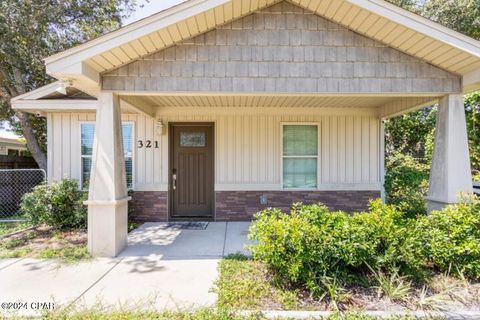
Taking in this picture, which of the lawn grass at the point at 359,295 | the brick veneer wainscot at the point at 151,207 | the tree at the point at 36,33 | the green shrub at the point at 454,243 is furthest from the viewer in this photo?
the tree at the point at 36,33

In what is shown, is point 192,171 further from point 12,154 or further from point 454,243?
point 12,154

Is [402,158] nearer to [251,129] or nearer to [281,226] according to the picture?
[251,129]

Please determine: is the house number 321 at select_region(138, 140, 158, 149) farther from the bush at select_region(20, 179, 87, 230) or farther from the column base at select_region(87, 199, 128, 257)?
the column base at select_region(87, 199, 128, 257)

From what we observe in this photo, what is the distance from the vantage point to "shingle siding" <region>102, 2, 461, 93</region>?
4664 millimetres

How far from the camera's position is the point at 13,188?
8.51 m

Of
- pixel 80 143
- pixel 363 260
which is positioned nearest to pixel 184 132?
pixel 80 143

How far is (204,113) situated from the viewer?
7.09 m

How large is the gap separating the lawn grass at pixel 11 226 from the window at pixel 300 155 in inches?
241

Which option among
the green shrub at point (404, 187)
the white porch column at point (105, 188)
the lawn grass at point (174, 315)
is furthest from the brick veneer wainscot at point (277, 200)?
the lawn grass at point (174, 315)

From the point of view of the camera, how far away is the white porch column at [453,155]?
467cm

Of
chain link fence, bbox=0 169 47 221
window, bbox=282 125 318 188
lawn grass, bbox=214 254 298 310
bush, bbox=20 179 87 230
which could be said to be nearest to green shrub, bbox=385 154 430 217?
window, bbox=282 125 318 188

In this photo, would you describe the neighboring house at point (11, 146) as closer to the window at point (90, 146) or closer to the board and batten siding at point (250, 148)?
the board and batten siding at point (250, 148)

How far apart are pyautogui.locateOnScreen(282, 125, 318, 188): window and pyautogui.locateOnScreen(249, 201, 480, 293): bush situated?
3.28 m

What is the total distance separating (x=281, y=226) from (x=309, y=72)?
100 inches
